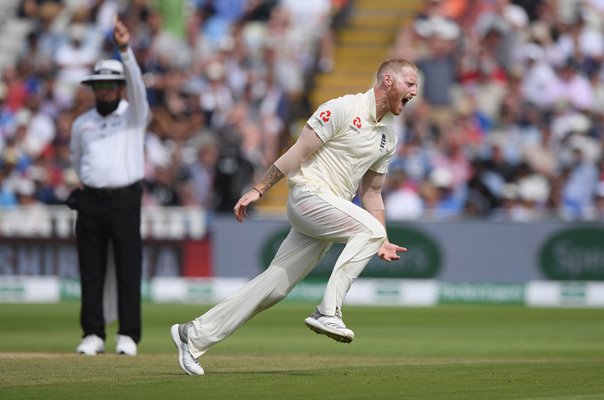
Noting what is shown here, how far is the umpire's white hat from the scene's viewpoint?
36.9 feet

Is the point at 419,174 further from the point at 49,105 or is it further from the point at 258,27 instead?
the point at 49,105

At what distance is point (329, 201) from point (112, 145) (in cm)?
300

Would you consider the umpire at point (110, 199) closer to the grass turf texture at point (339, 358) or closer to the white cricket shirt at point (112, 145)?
the white cricket shirt at point (112, 145)

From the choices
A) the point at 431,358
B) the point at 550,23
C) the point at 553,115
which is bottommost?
the point at 431,358

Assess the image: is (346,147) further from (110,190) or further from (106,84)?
(106,84)

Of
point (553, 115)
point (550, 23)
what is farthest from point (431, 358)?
point (550, 23)

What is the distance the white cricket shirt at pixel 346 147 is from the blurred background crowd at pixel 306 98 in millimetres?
10431

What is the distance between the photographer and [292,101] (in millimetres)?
21859

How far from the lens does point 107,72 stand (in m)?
11.4

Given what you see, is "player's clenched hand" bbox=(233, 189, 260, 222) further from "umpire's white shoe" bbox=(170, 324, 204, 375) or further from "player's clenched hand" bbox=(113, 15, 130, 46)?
"player's clenched hand" bbox=(113, 15, 130, 46)

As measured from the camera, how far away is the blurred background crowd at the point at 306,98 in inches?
768

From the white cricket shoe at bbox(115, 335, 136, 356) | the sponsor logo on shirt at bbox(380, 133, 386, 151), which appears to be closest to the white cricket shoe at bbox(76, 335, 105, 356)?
the white cricket shoe at bbox(115, 335, 136, 356)

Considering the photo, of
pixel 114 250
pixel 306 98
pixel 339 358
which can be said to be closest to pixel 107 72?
pixel 114 250

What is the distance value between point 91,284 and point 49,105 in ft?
36.2
